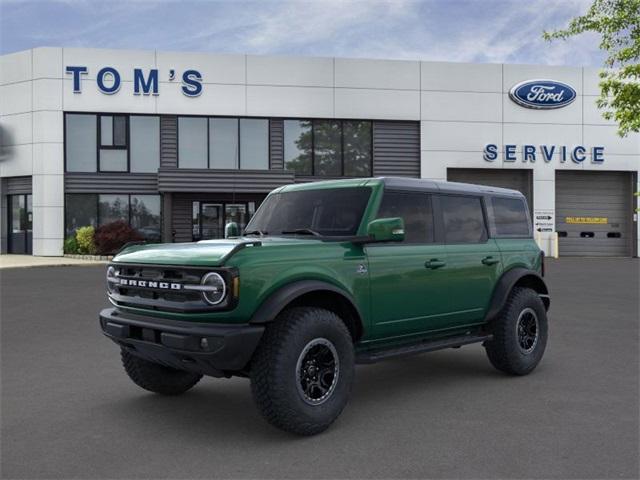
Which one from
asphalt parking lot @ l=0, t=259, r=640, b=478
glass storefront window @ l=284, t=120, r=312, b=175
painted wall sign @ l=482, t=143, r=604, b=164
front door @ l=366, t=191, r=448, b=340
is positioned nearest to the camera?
asphalt parking lot @ l=0, t=259, r=640, b=478

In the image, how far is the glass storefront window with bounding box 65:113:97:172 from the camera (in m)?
25.6

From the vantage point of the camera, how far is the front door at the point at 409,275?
5004 mm

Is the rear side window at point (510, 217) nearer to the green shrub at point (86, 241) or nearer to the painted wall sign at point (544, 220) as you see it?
the green shrub at point (86, 241)

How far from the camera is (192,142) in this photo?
26.2 meters

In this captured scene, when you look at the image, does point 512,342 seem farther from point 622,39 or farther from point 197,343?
point 622,39

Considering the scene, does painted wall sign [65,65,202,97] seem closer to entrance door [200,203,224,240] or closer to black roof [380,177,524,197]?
entrance door [200,203,224,240]

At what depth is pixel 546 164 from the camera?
93.4 feet

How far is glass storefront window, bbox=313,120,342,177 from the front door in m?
21.6

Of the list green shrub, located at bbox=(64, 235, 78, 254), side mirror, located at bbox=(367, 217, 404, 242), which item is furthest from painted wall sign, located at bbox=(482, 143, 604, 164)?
side mirror, located at bbox=(367, 217, 404, 242)

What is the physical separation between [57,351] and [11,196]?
22.8m

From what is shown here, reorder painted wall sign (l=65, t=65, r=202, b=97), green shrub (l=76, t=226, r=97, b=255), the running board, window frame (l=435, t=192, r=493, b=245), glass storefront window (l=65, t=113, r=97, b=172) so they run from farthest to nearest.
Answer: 1. glass storefront window (l=65, t=113, r=97, b=172)
2. painted wall sign (l=65, t=65, r=202, b=97)
3. green shrub (l=76, t=226, r=97, b=255)
4. window frame (l=435, t=192, r=493, b=245)
5. the running board

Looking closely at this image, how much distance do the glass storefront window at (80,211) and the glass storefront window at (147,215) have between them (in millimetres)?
1584

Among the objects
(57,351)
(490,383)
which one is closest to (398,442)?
(490,383)

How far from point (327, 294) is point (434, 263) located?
125 cm
